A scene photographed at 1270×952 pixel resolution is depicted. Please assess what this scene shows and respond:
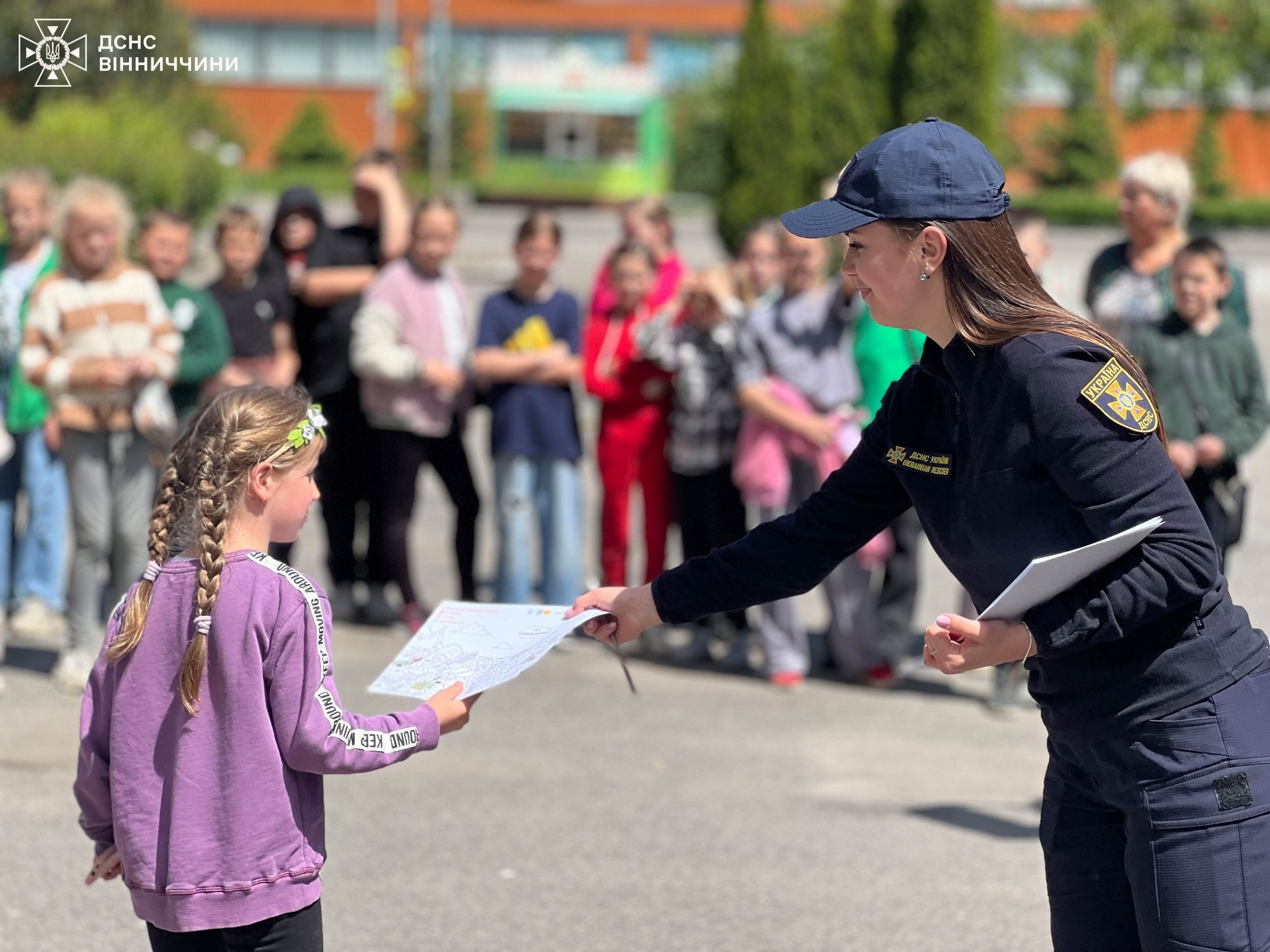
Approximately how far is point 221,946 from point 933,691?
4785mm

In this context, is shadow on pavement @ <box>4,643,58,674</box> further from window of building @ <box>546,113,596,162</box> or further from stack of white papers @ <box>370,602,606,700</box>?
window of building @ <box>546,113,596,162</box>

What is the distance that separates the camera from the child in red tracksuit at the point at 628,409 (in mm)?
7816

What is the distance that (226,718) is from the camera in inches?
112

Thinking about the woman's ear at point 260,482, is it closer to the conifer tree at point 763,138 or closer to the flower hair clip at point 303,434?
the flower hair clip at point 303,434

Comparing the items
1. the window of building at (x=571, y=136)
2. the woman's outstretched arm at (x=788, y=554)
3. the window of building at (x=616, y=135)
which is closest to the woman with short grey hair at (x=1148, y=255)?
the woman's outstretched arm at (x=788, y=554)

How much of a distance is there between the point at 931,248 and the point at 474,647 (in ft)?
3.98

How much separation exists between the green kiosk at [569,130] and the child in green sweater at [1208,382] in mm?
47039

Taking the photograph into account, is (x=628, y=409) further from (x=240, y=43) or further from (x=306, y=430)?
(x=240, y=43)

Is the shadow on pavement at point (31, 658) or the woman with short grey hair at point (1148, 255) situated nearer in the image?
the woman with short grey hair at point (1148, 255)

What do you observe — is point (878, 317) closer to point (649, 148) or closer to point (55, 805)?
point (55, 805)

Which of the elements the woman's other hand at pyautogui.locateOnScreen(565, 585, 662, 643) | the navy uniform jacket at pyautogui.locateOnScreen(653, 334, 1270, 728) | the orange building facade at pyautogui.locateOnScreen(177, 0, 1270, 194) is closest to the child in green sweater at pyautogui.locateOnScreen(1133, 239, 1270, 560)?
the woman's other hand at pyautogui.locateOnScreen(565, 585, 662, 643)

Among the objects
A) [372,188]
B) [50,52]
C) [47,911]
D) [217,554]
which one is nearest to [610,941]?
[47,911]

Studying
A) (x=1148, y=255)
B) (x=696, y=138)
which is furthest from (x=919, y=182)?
(x=696, y=138)

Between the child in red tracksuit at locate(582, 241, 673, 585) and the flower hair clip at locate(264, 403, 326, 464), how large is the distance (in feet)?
15.5
